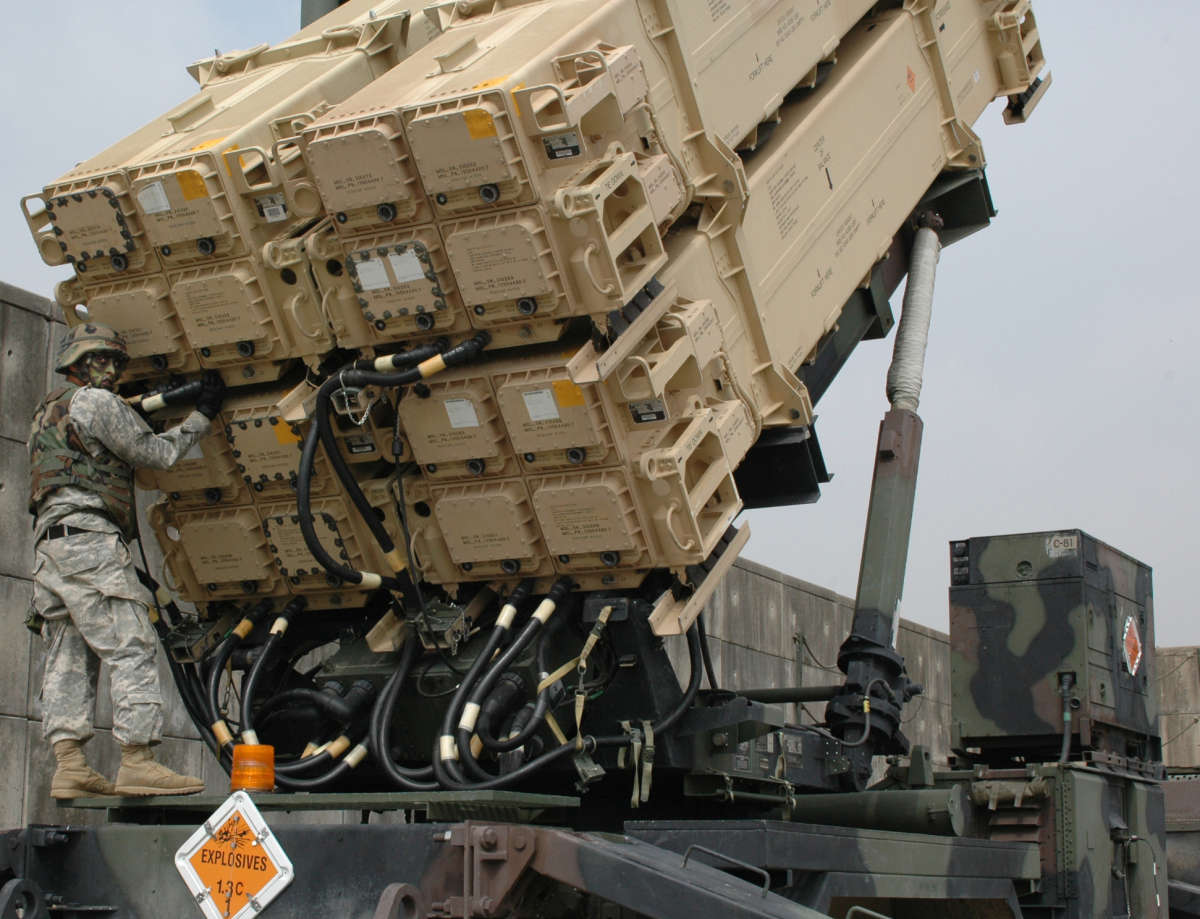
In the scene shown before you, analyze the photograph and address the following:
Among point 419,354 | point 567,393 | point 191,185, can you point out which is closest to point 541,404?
point 567,393


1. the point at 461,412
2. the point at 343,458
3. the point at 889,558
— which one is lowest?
the point at 889,558

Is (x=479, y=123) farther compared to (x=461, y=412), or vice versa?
(x=461, y=412)

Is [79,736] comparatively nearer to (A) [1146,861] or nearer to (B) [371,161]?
(B) [371,161]

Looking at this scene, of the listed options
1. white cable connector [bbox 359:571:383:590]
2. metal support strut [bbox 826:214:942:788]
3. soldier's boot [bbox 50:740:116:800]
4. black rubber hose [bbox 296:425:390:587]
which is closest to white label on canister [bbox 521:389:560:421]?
black rubber hose [bbox 296:425:390:587]

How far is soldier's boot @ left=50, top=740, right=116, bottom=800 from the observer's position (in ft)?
17.0

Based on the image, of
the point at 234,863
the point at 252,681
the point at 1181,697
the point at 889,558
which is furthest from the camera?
the point at 1181,697

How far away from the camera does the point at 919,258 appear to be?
297 inches

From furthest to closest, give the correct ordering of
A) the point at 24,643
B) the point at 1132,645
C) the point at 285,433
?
the point at 1132,645 → the point at 24,643 → the point at 285,433

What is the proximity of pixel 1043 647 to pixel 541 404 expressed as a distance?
3.67 meters

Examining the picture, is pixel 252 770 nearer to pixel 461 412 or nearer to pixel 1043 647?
pixel 461 412

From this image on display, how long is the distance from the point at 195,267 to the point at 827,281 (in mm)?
2565

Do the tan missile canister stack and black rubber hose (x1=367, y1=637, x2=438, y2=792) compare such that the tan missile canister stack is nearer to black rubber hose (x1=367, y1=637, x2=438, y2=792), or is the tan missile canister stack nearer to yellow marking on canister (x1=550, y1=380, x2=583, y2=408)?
yellow marking on canister (x1=550, y1=380, x2=583, y2=408)

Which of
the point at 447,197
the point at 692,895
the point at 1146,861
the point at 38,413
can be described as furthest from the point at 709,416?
the point at 1146,861

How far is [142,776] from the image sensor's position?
5.14m
